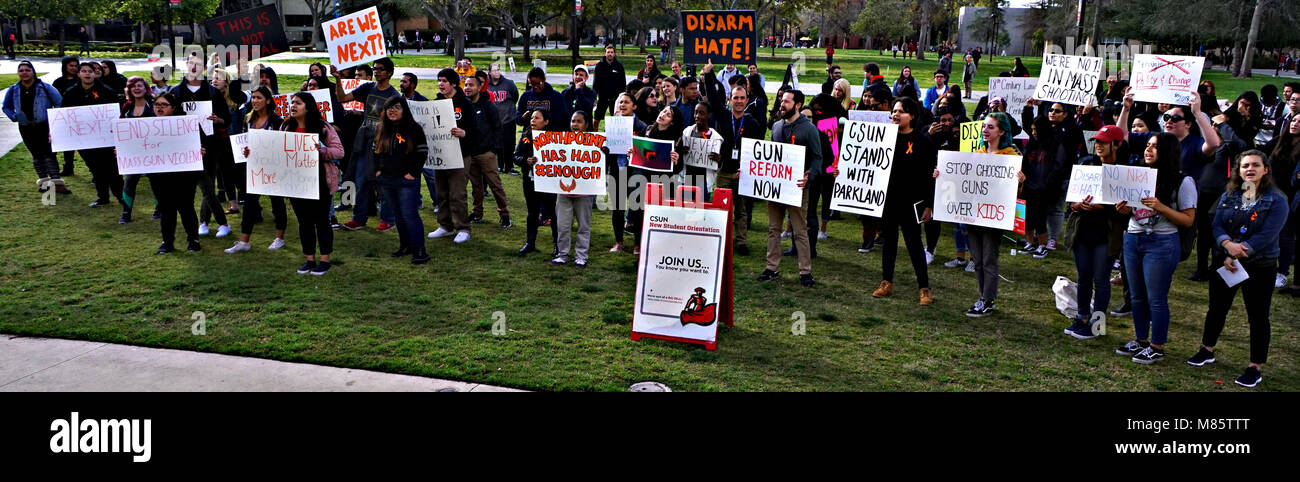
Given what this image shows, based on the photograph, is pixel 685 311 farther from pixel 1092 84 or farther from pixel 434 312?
pixel 1092 84

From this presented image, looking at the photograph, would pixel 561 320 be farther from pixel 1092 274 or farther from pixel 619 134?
pixel 1092 274

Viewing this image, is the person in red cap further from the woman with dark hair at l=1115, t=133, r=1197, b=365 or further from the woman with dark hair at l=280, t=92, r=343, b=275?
the woman with dark hair at l=280, t=92, r=343, b=275

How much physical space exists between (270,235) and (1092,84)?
10.3 metres

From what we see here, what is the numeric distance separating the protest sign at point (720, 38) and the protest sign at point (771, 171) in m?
3.63

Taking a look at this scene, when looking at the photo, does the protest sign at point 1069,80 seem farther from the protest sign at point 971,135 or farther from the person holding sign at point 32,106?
the person holding sign at point 32,106

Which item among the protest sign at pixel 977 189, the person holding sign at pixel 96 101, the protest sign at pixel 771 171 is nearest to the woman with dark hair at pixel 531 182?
the protest sign at pixel 771 171

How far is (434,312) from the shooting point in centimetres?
866

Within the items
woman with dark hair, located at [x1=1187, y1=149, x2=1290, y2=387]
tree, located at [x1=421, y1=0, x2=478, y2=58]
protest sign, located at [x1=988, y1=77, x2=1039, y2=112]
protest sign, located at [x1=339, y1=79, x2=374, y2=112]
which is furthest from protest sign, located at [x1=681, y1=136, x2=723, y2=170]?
tree, located at [x1=421, y1=0, x2=478, y2=58]

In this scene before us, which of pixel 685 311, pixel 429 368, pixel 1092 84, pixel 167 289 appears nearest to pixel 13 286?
pixel 167 289

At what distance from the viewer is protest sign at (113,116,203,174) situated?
10.5m

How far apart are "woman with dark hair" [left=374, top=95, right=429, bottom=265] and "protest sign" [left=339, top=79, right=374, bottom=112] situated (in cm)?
227

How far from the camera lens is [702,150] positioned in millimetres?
9898

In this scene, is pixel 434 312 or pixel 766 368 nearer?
pixel 766 368

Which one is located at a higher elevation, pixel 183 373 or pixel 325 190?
pixel 325 190
